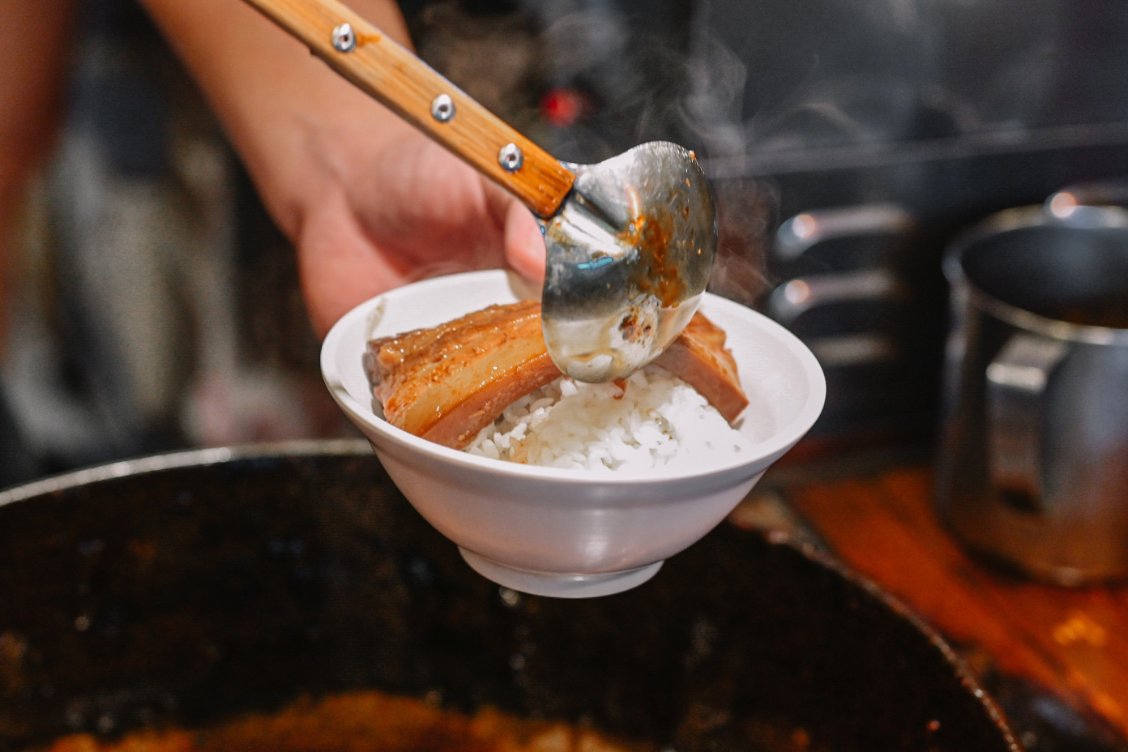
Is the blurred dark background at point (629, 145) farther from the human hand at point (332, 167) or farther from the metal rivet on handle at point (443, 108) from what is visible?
the metal rivet on handle at point (443, 108)

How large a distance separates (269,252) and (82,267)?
0.25 metres

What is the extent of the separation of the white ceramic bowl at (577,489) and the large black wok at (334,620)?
8.0 inches

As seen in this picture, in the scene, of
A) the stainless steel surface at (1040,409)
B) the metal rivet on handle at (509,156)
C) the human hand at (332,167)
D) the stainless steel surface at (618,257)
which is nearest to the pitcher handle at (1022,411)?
the stainless steel surface at (1040,409)

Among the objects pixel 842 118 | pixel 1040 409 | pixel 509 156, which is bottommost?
pixel 1040 409

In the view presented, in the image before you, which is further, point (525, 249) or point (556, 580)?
point (525, 249)

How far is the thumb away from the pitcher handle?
28.8 inches

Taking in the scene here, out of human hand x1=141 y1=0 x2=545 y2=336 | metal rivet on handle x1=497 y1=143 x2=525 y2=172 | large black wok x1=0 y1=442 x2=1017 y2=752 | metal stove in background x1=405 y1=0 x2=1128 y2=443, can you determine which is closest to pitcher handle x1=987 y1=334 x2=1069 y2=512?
metal stove in background x1=405 y1=0 x2=1128 y2=443

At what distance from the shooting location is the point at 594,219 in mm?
562

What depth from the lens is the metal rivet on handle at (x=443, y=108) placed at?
20.1 inches

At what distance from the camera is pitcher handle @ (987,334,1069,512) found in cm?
120

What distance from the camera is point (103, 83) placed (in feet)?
3.94

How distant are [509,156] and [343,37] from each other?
0.11 m

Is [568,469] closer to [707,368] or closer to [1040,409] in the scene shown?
[707,368]

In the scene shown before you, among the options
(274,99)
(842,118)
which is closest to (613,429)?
(274,99)
